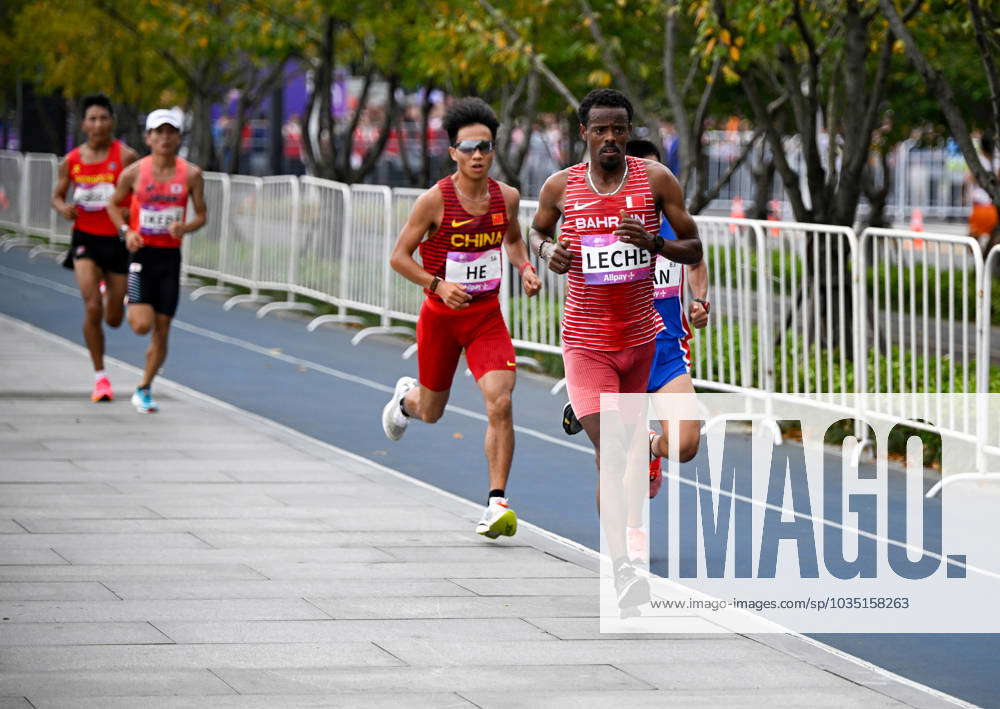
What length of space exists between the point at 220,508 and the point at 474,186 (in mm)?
2044

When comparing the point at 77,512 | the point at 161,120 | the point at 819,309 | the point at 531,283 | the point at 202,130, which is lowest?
the point at 77,512

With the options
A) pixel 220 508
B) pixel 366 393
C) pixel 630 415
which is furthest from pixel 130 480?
pixel 366 393

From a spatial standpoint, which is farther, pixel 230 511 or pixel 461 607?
pixel 230 511

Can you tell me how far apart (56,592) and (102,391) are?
575 cm

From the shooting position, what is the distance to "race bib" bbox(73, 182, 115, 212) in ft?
41.9

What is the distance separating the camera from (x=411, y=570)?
7.59 metres

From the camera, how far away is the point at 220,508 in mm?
8883

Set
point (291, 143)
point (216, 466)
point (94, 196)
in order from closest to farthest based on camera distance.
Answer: point (216, 466) → point (94, 196) → point (291, 143)

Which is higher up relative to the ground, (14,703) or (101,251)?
(101,251)

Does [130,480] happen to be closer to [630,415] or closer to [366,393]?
[630,415]

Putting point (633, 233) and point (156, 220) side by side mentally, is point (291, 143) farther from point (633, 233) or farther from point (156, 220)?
point (633, 233)

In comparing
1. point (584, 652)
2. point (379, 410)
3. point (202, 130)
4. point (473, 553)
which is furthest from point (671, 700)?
point (202, 130)

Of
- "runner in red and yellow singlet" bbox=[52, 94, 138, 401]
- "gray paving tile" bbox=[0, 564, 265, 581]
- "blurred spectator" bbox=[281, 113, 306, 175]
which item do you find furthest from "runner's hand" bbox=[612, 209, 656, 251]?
"blurred spectator" bbox=[281, 113, 306, 175]

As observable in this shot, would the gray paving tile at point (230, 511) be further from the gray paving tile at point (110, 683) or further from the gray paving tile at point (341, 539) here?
the gray paving tile at point (110, 683)
